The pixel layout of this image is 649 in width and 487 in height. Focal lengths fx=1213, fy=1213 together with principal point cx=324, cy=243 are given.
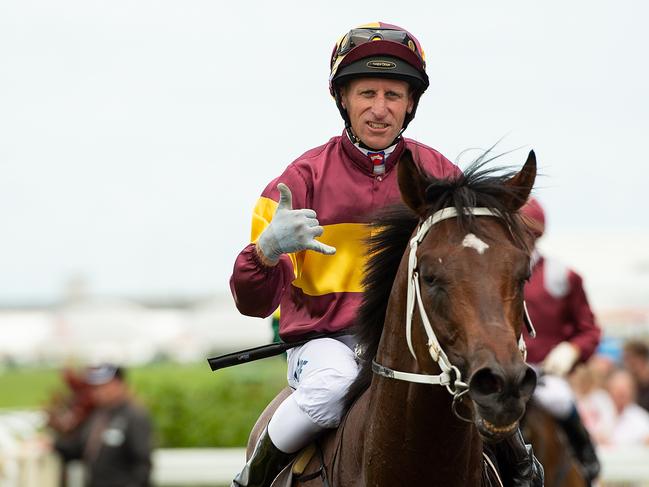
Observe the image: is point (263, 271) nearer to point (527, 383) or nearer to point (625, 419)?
point (527, 383)

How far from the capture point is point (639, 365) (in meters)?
13.6

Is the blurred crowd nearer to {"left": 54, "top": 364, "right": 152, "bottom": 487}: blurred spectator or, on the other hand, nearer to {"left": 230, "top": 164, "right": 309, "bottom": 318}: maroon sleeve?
{"left": 54, "top": 364, "right": 152, "bottom": 487}: blurred spectator

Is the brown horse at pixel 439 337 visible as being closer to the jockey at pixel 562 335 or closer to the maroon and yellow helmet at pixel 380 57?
the maroon and yellow helmet at pixel 380 57

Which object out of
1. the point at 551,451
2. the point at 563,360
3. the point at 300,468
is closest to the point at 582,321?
the point at 563,360

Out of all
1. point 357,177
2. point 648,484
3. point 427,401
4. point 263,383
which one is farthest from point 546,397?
point 263,383

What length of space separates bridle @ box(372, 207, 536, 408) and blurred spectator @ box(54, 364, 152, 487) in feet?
23.8

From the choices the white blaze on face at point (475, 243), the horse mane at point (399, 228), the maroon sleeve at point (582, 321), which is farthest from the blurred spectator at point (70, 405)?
the white blaze on face at point (475, 243)

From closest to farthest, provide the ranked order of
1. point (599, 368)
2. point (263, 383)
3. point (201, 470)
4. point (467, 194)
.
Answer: point (467, 194), point (201, 470), point (599, 368), point (263, 383)

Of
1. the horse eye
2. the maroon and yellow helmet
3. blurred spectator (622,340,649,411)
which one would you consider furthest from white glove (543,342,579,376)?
blurred spectator (622,340,649,411)

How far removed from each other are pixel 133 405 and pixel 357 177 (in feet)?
23.3

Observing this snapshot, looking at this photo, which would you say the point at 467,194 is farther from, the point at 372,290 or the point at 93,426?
the point at 93,426

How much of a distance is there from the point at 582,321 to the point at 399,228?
475cm

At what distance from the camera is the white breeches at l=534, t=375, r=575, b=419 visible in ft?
27.5

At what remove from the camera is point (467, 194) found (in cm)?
380
